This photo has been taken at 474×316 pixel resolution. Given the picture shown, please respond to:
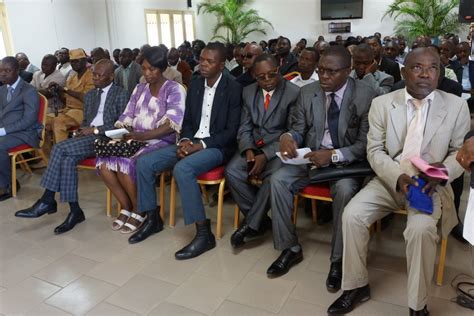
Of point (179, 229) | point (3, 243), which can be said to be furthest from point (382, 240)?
point (3, 243)

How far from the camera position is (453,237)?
2.69 meters

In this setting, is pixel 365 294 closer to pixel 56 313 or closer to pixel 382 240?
pixel 382 240

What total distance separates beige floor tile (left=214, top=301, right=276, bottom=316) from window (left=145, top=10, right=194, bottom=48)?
9.96 m

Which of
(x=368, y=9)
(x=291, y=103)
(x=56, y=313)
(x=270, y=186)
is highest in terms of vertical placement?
(x=368, y=9)

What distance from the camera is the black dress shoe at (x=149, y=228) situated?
2.86m

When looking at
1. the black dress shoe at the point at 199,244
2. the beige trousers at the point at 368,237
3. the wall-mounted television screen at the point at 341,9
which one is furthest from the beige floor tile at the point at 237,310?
the wall-mounted television screen at the point at 341,9

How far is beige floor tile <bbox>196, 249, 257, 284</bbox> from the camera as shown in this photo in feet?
7.81

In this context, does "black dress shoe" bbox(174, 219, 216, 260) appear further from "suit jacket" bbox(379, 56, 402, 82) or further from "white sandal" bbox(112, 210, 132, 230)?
"suit jacket" bbox(379, 56, 402, 82)

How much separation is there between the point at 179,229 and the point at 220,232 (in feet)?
1.19

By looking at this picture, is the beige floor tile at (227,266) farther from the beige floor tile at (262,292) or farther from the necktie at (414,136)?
the necktie at (414,136)

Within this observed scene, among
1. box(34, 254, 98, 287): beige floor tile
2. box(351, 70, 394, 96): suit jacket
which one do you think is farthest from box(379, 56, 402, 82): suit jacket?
box(34, 254, 98, 287): beige floor tile

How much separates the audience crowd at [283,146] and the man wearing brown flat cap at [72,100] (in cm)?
41

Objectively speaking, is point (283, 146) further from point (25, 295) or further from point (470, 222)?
point (25, 295)

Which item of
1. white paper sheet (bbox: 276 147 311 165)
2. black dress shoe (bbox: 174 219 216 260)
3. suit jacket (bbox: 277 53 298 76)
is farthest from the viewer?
suit jacket (bbox: 277 53 298 76)
